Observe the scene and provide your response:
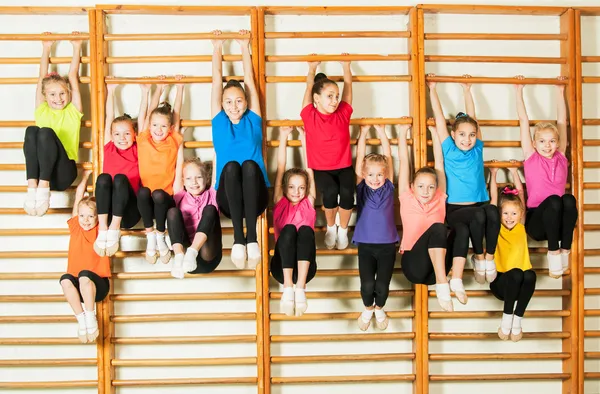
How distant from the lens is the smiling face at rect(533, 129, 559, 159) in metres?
3.67

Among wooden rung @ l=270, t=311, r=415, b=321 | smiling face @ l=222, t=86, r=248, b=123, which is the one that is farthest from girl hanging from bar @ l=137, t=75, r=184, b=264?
wooden rung @ l=270, t=311, r=415, b=321

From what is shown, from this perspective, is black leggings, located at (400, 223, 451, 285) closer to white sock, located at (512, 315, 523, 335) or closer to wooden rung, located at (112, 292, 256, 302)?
white sock, located at (512, 315, 523, 335)

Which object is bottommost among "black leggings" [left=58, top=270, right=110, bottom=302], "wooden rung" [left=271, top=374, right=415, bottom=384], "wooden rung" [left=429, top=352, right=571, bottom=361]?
"wooden rung" [left=271, top=374, right=415, bottom=384]

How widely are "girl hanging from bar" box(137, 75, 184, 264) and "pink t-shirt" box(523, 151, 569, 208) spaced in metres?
2.30

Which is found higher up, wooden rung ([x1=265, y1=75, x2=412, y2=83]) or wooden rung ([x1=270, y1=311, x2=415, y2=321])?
wooden rung ([x1=265, y1=75, x2=412, y2=83])

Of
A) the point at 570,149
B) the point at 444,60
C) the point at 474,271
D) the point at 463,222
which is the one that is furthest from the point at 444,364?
the point at 444,60

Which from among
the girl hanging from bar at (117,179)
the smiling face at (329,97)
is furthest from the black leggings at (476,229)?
the girl hanging from bar at (117,179)

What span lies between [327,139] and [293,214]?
20.8 inches

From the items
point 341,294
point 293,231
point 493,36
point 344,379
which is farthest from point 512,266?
point 493,36

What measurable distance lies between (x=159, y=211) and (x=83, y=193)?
0.61m

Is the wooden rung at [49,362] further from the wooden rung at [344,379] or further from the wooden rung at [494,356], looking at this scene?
the wooden rung at [494,356]

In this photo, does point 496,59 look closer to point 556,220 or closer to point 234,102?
point 556,220

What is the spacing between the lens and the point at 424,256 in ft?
11.3

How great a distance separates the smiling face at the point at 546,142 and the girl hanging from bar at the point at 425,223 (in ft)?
2.11
